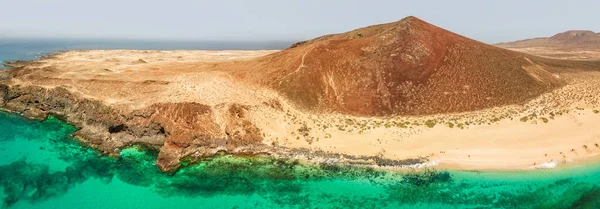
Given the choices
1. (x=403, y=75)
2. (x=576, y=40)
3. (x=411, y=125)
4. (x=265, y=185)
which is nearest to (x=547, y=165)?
(x=411, y=125)

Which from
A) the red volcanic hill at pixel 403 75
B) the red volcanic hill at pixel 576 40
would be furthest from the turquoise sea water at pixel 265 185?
the red volcanic hill at pixel 576 40

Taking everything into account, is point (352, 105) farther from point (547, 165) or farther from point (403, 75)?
point (547, 165)

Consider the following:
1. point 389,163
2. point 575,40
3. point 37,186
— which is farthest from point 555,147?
point 575,40

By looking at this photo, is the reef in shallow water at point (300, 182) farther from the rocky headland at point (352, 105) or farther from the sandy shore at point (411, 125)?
the sandy shore at point (411, 125)

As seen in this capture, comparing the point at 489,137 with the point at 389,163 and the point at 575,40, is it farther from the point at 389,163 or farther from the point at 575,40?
the point at 575,40

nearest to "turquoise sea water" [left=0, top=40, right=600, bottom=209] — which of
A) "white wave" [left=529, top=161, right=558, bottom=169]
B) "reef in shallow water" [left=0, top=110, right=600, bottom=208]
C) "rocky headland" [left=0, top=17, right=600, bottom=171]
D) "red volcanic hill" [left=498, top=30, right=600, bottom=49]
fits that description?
"reef in shallow water" [left=0, top=110, right=600, bottom=208]
